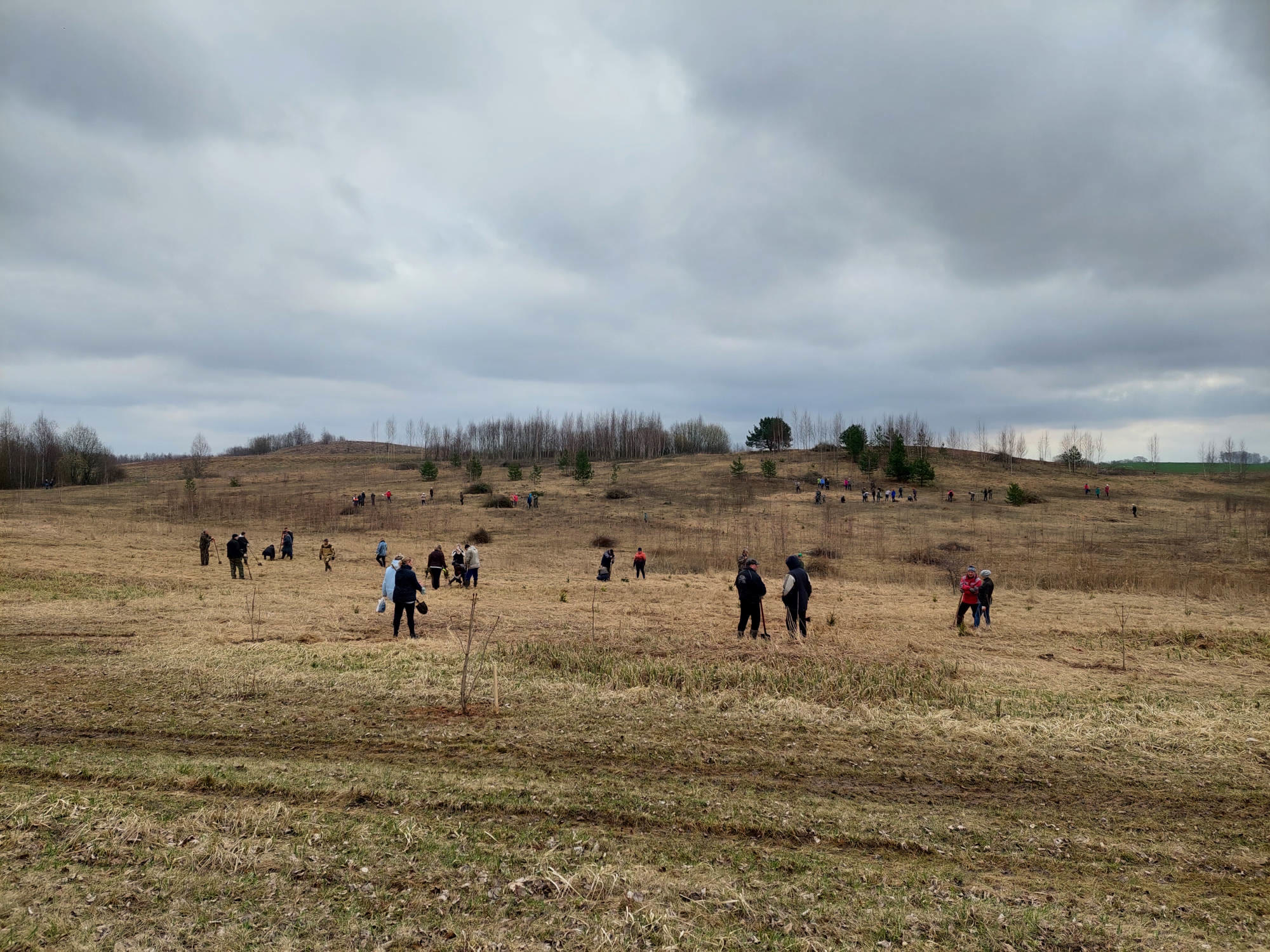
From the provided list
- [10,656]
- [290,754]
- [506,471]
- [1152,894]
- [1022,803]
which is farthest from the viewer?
[506,471]

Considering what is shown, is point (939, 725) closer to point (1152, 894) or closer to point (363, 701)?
point (1152, 894)

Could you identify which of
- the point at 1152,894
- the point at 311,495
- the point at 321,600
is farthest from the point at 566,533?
the point at 1152,894

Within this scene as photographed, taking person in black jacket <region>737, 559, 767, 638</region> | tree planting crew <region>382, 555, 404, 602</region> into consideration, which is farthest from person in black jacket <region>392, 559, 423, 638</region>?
person in black jacket <region>737, 559, 767, 638</region>

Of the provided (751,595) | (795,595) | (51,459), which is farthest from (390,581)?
(51,459)

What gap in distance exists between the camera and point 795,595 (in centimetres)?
1573

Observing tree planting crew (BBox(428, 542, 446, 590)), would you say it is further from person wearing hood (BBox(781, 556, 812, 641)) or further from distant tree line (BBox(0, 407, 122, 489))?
distant tree line (BBox(0, 407, 122, 489))

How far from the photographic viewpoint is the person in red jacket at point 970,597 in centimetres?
1819

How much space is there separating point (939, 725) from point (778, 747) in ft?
8.23

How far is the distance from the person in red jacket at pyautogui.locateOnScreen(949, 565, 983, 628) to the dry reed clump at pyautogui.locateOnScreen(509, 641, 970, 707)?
5.43 metres

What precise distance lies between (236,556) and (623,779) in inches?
963

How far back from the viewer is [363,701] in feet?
34.0

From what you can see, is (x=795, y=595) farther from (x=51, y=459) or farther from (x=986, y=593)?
(x=51, y=459)

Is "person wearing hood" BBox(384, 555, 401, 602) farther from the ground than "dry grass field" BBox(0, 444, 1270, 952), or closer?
farther from the ground

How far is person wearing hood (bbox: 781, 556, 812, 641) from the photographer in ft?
51.5
